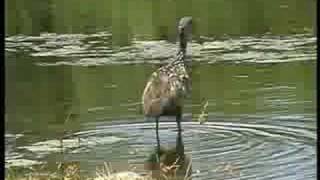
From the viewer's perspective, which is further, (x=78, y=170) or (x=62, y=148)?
(x=62, y=148)

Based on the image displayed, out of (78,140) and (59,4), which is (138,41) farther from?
(78,140)

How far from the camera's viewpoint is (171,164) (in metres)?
4.36

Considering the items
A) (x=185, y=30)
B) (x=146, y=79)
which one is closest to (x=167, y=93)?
(x=185, y=30)

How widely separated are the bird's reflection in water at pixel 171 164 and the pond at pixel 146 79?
0.05m

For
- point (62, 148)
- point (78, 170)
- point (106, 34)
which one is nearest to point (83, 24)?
point (106, 34)

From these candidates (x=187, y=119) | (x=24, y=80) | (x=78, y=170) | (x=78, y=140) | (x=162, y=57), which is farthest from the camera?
(x=162, y=57)

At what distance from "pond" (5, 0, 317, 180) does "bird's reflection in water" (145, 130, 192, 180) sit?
0.05 metres

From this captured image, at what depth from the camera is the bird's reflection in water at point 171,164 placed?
411 cm

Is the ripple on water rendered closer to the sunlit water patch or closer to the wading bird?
the wading bird

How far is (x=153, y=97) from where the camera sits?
488cm

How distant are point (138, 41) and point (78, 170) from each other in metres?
A: 4.53

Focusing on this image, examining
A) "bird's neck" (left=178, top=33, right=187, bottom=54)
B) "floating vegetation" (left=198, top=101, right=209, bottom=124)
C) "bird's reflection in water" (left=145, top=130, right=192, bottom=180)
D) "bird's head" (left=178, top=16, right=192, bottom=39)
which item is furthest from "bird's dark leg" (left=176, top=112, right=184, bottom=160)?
"bird's head" (left=178, top=16, right=192, bottom=39)

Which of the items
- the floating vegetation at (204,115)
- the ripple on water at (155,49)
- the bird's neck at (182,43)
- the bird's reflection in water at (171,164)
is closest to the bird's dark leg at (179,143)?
the bird's reflection in water at (171,164)

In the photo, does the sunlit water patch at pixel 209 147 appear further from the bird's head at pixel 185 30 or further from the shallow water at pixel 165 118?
the bird's head at pixel 185 30
